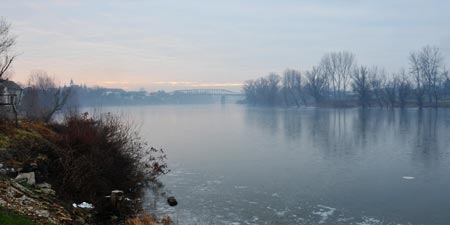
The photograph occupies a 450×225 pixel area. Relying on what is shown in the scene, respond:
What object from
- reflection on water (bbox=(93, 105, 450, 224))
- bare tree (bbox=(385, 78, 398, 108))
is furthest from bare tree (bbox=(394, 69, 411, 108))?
reflection on water (bbox=(93, 105, 450, 224))

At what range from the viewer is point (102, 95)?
140375 millimetres

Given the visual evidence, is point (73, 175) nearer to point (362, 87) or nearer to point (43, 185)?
point (43, 185)

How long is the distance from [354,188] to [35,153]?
1062cm

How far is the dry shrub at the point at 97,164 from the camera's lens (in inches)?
472

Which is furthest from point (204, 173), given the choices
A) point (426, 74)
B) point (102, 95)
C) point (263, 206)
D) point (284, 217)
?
point (102, 95)

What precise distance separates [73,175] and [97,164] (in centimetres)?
123

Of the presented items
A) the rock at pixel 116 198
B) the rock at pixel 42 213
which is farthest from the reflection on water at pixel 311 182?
the rock at pixel 42 213

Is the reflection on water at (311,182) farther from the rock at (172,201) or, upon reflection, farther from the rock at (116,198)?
the rock at (116,198)

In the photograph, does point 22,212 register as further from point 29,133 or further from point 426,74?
point 426,74

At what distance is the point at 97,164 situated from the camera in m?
13.2

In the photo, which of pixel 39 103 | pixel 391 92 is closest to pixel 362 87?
pixel 391 92

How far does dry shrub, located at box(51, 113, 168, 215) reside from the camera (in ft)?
39.3

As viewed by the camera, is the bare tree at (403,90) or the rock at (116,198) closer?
the rock at (116,198)

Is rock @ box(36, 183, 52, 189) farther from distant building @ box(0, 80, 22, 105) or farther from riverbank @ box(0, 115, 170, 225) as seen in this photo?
distant building @ box(0, 80, 22, 105)
